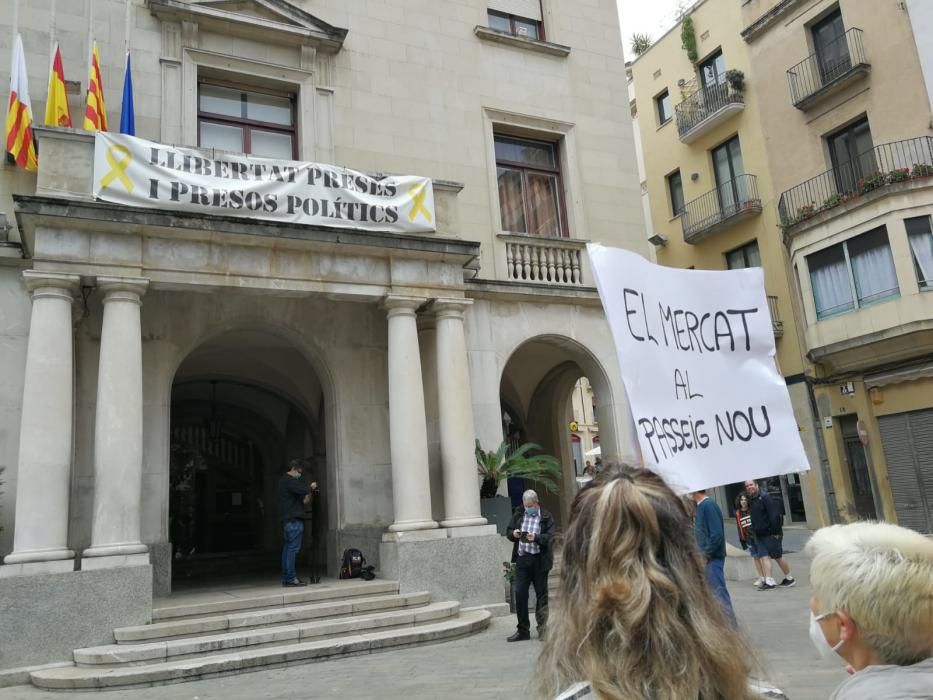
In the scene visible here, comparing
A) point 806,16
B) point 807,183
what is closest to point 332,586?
point 807,183

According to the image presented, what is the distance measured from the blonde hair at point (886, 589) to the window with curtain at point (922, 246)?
2173 centimetres

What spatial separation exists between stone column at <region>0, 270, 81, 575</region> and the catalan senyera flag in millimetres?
2638

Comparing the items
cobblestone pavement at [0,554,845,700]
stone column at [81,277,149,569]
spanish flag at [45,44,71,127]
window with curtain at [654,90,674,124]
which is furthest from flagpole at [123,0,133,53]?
window with curtain at [654,90,674,124]

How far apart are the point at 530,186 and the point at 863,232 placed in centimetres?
1134

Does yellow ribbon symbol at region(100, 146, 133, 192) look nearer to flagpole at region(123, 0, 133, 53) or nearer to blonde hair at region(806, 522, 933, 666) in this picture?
flagpole at region(123, 0, 133, 53)

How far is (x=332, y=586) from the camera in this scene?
36.3 ft

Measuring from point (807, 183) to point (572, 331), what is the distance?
13.7 m

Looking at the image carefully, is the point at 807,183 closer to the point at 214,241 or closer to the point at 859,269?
the point at 859,269

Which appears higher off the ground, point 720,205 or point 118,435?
point 720,205

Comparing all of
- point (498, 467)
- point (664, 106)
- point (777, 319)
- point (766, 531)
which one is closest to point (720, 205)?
point (777, 319)

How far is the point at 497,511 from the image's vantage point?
13109mm

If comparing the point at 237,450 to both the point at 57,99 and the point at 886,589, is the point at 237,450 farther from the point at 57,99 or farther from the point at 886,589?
the point at 886,589

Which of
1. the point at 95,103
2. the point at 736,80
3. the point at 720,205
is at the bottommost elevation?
the point at 95,103

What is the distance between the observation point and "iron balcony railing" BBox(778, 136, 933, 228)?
68.4 ft
